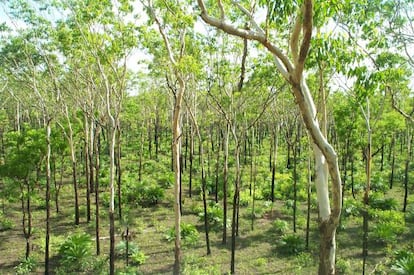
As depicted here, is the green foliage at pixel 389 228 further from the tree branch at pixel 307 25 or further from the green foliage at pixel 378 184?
the tree branch at pixel 307 25

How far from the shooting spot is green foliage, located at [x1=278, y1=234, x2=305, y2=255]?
16.5 metres

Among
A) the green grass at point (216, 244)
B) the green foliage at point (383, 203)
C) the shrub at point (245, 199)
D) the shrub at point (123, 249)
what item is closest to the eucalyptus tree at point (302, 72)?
the green grass at point (216, 244)

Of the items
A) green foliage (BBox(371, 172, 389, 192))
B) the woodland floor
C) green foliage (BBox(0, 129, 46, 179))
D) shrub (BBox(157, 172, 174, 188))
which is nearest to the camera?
the woodland floor

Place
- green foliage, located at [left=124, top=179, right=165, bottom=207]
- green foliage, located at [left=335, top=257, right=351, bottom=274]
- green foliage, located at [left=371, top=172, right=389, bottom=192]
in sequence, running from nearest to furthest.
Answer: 1. green foliage, located at [left=335, top=257, right=351, bottom=274]
2. green foliage, located at [left=124, top=179, right=165, bottom=207]
3. green foliage, located at [left=371, top=172, right=389, bottom=192]

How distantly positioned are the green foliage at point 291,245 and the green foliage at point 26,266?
11.0 meters

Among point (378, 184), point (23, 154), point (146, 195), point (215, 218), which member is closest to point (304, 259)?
point (215, 218)

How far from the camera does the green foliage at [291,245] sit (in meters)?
16.5

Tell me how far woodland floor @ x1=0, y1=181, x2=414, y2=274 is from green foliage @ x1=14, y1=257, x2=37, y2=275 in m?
0.29

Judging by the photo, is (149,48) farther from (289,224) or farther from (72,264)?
(289,224)

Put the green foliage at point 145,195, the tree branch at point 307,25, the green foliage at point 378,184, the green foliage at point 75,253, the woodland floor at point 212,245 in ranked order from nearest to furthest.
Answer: the tree branch at point 307,25, the woodland floor at point 212,245, the green foliage at point 75,253, the green foliage at point 145,195, the green foliage at point 378,184

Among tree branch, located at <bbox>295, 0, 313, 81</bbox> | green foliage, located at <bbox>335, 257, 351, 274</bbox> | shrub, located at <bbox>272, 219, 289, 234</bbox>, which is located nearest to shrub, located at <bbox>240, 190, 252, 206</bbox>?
shrub, located at <bbox>272, 219, 289, 234</bbox>

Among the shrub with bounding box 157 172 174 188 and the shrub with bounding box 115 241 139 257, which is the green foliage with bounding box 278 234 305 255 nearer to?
the shrub with bounding box 115 241 139 257

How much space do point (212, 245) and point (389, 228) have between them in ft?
27.4

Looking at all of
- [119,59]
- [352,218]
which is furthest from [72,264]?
[352,218]
